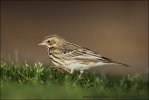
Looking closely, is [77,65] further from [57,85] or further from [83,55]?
[57,85]

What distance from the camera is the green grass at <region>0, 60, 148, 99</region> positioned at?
11.3m

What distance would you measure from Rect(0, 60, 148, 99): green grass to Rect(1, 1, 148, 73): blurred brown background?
514 inches

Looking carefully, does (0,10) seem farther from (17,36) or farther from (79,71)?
(79,71)

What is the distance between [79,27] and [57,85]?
19996 millimetres

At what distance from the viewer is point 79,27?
3212cm

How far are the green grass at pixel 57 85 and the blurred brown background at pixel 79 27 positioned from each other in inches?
514

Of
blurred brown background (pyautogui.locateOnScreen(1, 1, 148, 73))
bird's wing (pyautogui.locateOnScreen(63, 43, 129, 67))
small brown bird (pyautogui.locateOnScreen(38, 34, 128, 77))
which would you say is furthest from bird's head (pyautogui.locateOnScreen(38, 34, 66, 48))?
blurred brown background (pyautogui.locateOnScreen(1, 1, 148, 73))

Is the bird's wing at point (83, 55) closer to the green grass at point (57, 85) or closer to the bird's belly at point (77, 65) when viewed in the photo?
the bird's belly at point (77, 65)

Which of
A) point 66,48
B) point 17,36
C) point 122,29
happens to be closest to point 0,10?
point 17,36

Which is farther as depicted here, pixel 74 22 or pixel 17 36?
pixel 74 22

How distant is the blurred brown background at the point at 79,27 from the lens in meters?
29.1

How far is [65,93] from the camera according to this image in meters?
11.3

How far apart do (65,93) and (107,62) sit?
10.9 ft

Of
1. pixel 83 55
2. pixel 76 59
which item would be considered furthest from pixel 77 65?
pixel 83 55
